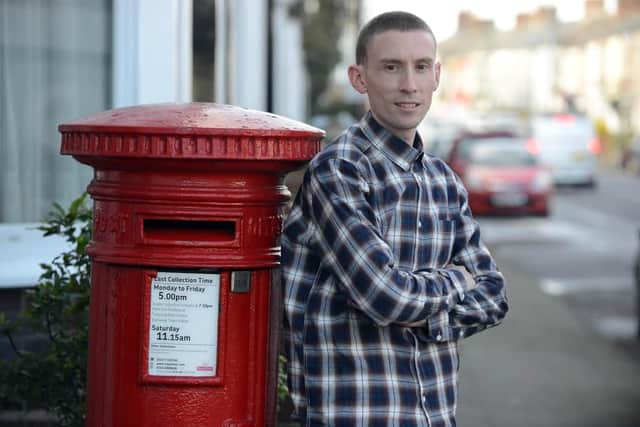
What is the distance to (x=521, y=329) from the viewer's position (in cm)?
1058

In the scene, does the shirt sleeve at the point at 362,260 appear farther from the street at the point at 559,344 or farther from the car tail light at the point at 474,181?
the car tail light at the point at 474,181

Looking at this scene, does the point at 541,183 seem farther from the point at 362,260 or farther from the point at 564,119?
the point at 362,260

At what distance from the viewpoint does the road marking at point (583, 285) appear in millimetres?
13383

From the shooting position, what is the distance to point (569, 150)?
33.8 meters

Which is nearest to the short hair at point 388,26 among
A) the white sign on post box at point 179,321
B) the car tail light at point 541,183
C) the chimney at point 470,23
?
the white sign on post box at point 179,321

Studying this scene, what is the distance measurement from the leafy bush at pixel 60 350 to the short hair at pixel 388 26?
1517 millimetres

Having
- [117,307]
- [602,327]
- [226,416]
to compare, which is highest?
[117,307]

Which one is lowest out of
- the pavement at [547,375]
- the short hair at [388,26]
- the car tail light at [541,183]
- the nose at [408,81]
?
the pavement at [547,375]

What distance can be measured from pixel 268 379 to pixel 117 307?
0.48m

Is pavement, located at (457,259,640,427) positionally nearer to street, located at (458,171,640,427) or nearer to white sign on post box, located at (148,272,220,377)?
street, located at (458,171,640,427)

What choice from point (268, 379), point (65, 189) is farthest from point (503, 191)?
point (268, 379)

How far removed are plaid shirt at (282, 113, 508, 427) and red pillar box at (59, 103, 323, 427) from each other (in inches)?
6.4

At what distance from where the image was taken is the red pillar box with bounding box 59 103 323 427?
10.1 ft

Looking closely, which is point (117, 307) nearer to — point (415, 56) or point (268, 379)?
point (268, 379)
